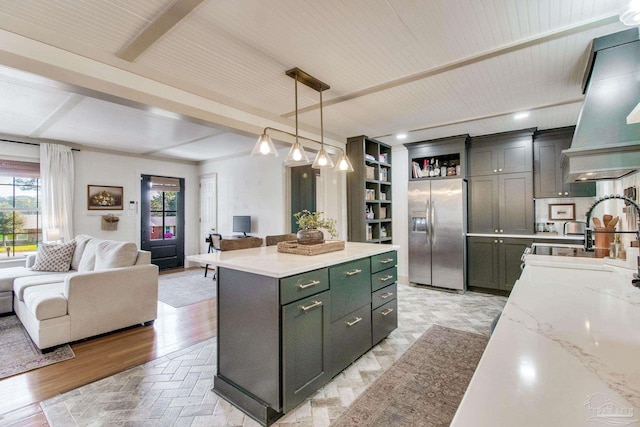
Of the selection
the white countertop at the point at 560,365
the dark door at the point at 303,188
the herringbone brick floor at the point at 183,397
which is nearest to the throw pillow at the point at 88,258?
the herringbone brick floor at the point at 183,397

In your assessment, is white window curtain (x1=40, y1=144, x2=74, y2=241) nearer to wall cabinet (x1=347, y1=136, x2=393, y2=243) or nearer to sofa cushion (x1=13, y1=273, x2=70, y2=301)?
sofa cushion (x1=13, y1=273, x2=70, y2=301)

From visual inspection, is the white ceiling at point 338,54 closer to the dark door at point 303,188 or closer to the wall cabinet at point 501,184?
the wall cabinet at point 501,184

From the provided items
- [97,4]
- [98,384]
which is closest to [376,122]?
[97,4]

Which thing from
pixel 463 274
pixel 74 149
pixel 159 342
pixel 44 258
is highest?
pixel 74 149

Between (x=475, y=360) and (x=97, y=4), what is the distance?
12.2ft

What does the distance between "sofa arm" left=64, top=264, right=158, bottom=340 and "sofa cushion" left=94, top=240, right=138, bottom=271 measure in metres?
0.12

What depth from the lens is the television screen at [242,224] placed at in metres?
5.91

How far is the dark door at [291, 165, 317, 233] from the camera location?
5738 mm

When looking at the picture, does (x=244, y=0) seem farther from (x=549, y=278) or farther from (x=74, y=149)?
(x=74, y=149)

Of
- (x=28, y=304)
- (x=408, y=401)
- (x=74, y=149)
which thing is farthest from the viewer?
(x=74, y=149)

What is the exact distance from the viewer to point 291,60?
7.79 ft

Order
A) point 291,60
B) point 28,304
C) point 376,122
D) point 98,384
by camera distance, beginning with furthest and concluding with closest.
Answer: point 376,122 < point 28,304 < point 291,60 < point 98,384

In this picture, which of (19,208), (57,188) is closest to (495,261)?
(57,188)

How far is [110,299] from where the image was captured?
3094 mm
